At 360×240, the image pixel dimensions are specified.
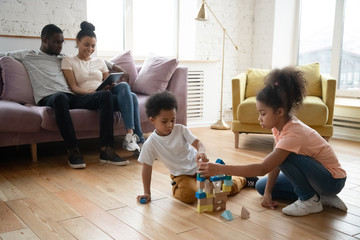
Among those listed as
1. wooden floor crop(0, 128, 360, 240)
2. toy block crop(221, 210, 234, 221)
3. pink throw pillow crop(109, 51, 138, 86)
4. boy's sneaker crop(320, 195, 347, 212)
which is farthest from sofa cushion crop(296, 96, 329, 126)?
toy block crop(221, 210, 234, 221)

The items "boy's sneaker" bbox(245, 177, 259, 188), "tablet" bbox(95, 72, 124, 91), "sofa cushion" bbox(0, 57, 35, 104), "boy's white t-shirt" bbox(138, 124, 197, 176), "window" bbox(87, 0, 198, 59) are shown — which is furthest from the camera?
"window" bbox(87, 0, 198, 59)

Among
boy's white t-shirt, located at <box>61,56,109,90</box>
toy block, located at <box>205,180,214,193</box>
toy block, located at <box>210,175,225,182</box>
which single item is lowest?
toy block, located at <box>205,180,214,193</box>

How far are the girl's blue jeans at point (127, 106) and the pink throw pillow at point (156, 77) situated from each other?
449mm

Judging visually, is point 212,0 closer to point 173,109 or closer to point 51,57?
point 51,57

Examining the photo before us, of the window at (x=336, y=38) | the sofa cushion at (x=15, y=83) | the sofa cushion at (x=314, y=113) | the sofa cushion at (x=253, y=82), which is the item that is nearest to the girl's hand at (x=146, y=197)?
the sofa cushion at (x=15, y=83)

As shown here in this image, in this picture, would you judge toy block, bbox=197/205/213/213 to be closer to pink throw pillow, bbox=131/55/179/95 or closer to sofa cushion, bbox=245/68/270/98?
pink throw pillow, bbox=131/55/179/95

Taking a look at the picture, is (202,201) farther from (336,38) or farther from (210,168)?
(336,38)

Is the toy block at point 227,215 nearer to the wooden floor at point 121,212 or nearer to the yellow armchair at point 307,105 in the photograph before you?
the wooden floor at point 121,212

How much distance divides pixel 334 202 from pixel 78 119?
188 centimetres

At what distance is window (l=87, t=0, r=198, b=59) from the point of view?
4.35 m

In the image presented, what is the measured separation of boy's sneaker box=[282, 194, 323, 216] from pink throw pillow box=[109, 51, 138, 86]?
2.20 m

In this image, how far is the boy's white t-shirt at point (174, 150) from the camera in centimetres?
201

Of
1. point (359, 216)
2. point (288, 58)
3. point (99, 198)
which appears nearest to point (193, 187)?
point (99, 198)

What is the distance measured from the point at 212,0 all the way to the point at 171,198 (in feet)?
10.8
